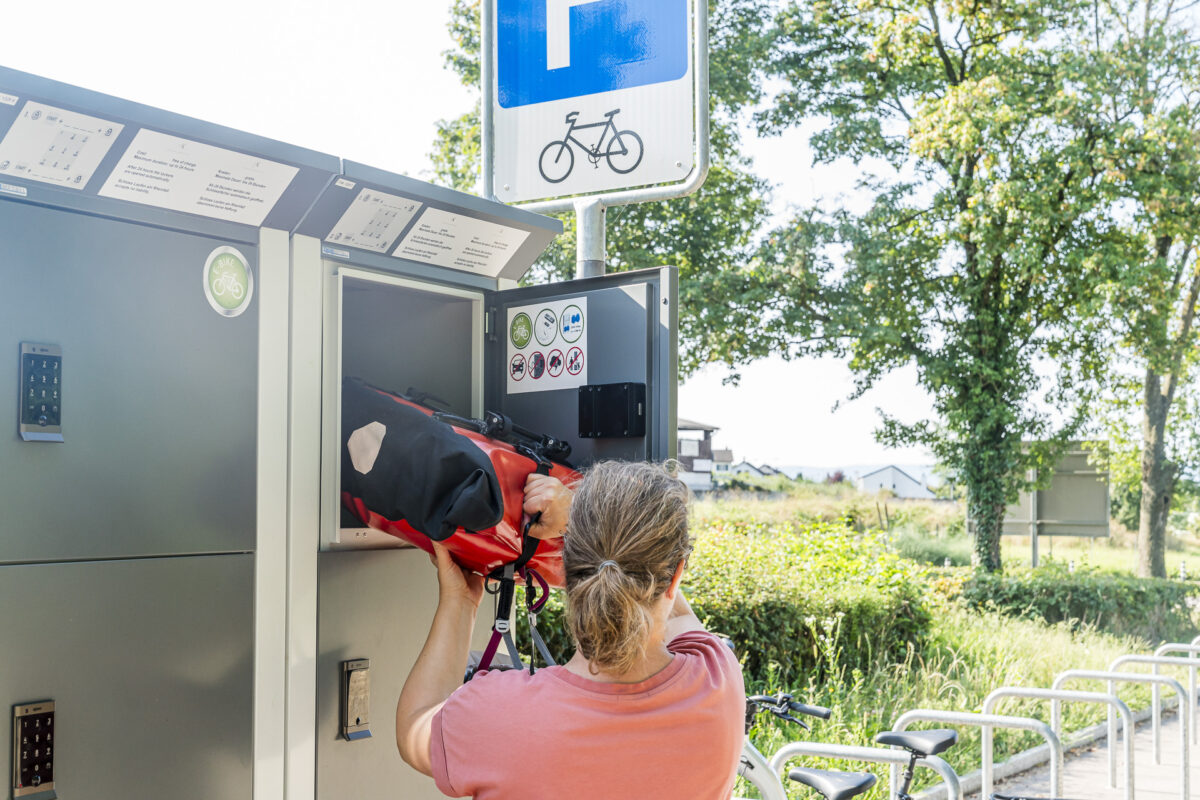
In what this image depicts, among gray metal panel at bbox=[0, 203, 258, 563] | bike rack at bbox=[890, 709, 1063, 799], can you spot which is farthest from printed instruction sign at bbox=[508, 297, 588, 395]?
bike rack at bbox=[890, 709, 1063, 799]

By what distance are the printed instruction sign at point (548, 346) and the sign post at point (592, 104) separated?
200mm

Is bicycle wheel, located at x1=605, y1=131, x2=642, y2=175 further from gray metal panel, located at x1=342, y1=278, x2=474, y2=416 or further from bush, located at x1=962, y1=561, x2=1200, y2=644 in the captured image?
bush, located at x1=962, y1=561, x2=1200, y2=644

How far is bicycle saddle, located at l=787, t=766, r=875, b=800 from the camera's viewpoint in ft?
10.4

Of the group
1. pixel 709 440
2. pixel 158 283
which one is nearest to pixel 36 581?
pixel 158 283

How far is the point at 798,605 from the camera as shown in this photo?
24.7 ft

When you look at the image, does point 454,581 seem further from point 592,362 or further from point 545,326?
point 545,326

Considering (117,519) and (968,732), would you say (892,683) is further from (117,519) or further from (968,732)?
(117,519)

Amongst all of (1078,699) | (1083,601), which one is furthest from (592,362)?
(1083,601)

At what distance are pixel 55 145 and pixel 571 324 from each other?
1.32 meters

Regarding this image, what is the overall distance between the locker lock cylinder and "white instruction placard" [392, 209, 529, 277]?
108 cm

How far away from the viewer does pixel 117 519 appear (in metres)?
2.23

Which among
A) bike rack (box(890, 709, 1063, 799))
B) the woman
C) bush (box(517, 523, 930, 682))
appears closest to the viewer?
the woman

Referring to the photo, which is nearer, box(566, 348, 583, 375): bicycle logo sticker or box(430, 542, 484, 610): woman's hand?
box(430, 542, 484, 610): woman's hand

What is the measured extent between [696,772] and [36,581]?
133cm
